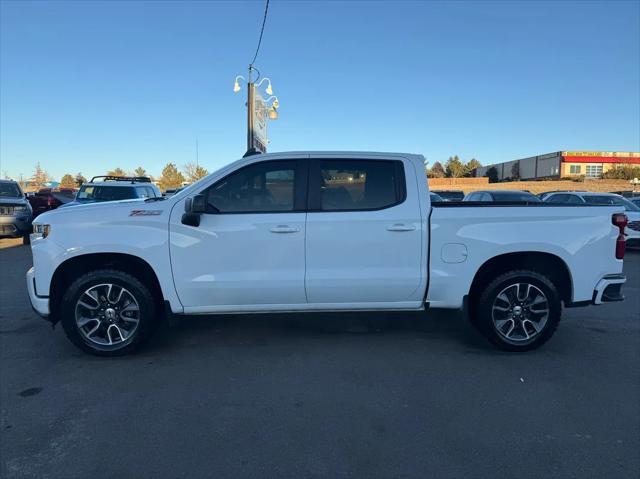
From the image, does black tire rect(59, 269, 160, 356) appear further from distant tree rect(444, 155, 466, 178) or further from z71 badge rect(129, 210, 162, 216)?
distant tree rect(444, 155, 466, 178)

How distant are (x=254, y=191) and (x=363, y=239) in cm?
116

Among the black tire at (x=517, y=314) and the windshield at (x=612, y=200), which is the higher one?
the windshield at (x=612, y=200)

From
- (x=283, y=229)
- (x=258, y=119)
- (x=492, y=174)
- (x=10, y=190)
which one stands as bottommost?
(x=283, y=229)

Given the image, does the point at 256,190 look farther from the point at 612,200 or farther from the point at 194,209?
the point at 612,200

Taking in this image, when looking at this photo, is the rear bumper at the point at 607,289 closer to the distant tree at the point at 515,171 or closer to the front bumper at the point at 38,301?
the front bumper at the point at 38,301

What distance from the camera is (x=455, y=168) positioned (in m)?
81.7

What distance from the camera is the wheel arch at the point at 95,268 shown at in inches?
167

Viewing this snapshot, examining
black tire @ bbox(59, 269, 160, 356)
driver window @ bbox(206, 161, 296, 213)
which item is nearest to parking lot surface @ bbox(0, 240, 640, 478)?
black tire @ bbox(59, 269, 160, 356)

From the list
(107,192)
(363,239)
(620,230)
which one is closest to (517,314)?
(620,230)

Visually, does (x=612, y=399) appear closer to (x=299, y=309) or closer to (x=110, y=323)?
(x=299, y=309)

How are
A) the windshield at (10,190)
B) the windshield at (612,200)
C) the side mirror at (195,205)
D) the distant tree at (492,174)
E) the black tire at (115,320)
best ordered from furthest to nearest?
1. the distant tree at (492,174)
2. the windshield at (10,190)
3. the windshield at (612,200)
4. the black tire at (115,320)
5. the side mirror at (195,205)

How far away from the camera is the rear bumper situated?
443 cm

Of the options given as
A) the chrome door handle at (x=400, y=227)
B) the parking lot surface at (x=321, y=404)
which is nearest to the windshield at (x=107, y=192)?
the parking lot surface at (x=321, y=404)

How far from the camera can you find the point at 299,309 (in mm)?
4379
